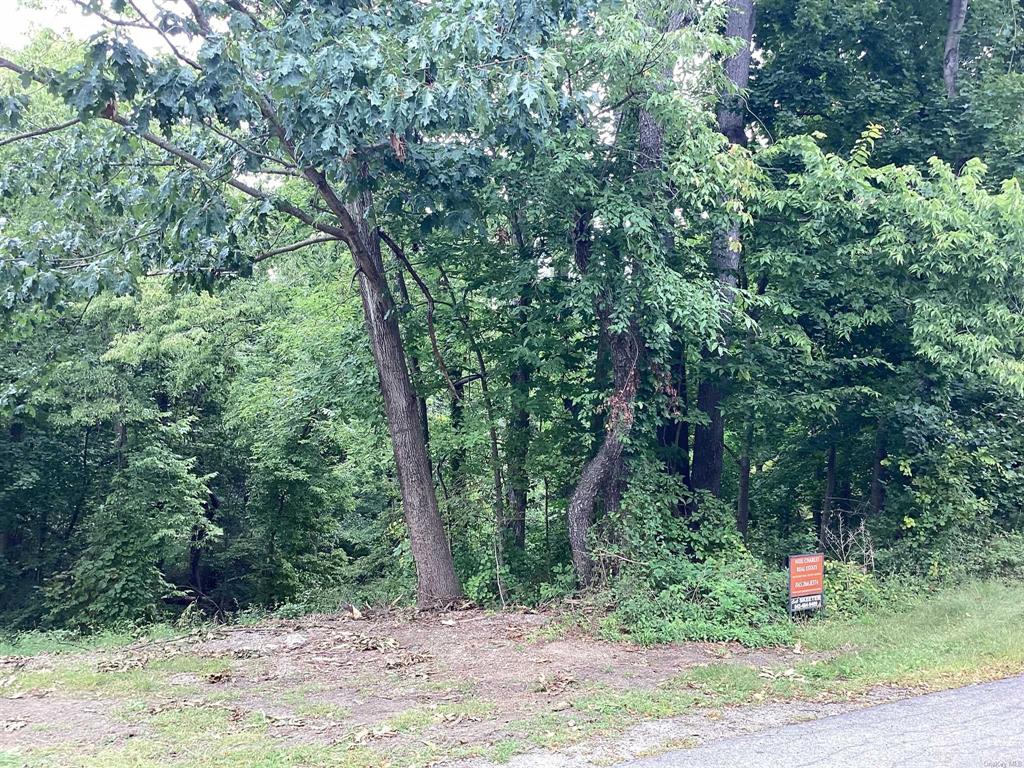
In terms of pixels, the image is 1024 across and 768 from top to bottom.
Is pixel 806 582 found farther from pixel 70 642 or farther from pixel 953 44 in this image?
pixel 953 44

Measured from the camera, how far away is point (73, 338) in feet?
45.9

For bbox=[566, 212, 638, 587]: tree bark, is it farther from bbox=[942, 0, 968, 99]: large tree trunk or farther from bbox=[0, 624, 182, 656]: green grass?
bbox=[942, 0, 968, 99]: large tree trunk

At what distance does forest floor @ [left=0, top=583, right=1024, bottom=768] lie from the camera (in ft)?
17.8

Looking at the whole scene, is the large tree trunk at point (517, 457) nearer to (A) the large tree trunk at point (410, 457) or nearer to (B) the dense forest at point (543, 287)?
(B) the dense forest at point (543, 287)

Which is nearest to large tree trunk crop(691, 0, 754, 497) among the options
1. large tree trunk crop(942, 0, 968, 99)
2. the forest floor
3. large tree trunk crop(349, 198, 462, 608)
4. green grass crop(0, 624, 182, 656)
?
the forest floor

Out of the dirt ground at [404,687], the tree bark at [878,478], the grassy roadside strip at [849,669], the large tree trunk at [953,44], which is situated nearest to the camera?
the dirt ground at [404,687]

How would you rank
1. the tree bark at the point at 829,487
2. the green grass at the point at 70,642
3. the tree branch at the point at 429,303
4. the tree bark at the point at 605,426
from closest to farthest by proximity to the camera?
1. the green grass at the point at 70,642
2. the tree bark at the point at 605,426
3. the tree branch at the point at 429,303
4. the tree bark at the point at 829,487

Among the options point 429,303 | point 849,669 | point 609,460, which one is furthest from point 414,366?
point 849,669

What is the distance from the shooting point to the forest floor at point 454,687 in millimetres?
5422

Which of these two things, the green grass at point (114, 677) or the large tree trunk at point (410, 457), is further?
the large tree trunk at point (410, 457)

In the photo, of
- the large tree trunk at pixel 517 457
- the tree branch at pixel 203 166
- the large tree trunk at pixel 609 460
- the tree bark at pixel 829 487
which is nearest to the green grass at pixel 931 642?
the large tree trunk at pixel 609 460

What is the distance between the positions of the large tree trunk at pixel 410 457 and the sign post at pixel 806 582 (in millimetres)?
4215

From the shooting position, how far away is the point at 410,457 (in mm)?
10656

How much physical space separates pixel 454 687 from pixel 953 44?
13.1 metres
